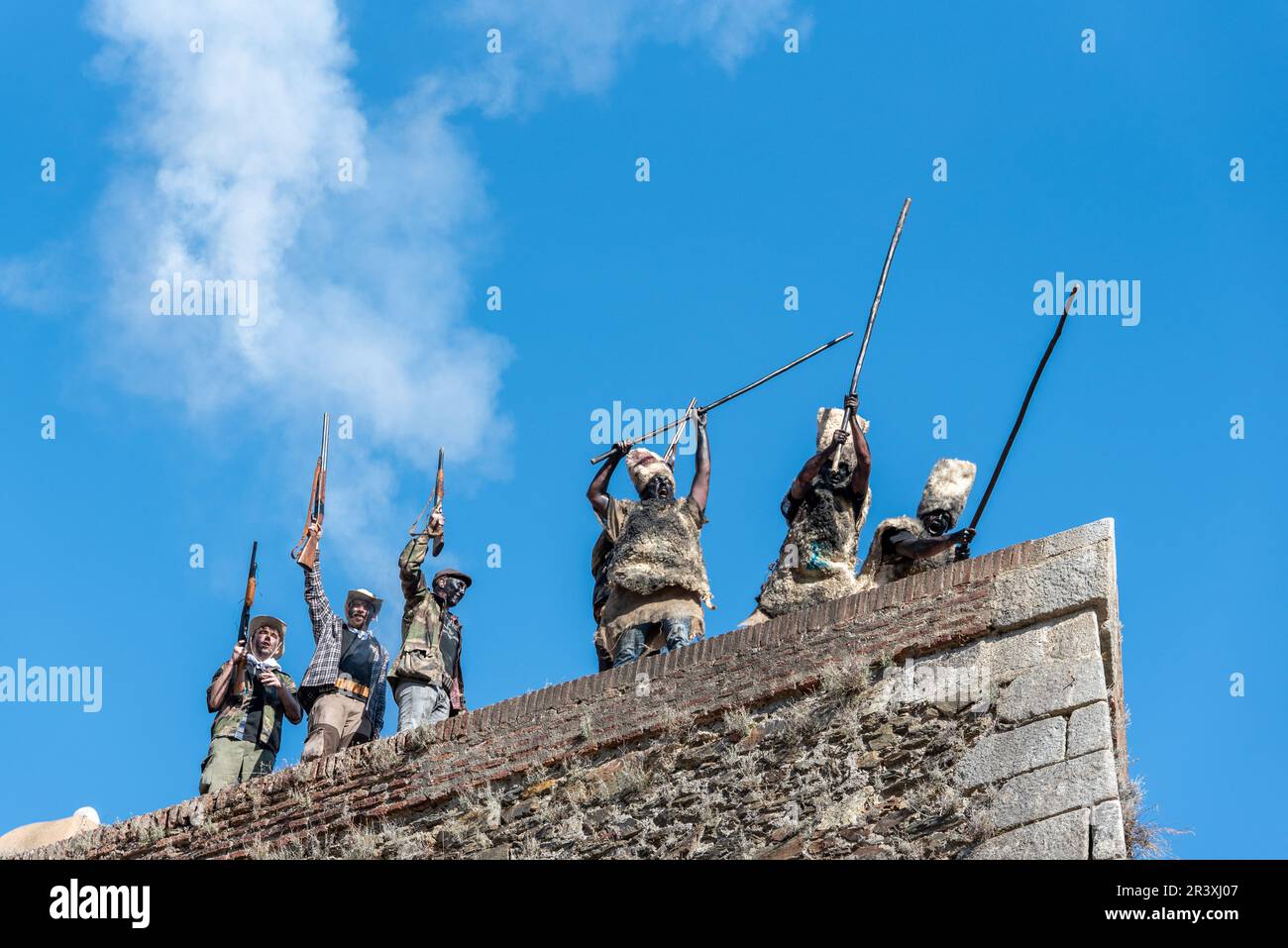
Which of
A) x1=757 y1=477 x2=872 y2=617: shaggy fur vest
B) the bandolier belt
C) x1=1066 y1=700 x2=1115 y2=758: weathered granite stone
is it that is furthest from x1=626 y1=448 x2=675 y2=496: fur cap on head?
x1=1066 y1=700 x2=1115 y2=758: weathered granite stone

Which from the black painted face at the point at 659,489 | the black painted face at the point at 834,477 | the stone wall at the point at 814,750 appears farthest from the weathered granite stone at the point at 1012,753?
the black painted face at the point at 659,489

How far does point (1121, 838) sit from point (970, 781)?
0.93 meters

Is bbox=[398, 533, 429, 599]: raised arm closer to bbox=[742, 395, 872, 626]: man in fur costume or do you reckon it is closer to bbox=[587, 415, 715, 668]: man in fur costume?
bbox=[587, 415, 715, 668]: man in fur costume

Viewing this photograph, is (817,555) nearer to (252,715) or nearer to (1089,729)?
(1089,729)

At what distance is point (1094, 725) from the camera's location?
387 inches

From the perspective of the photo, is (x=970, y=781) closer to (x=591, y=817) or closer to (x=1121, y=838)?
(x=1121, y=838)

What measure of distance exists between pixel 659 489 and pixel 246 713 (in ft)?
10.1

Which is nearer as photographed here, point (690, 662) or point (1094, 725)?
point (1094, 725)

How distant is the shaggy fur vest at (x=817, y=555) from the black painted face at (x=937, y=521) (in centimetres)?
45

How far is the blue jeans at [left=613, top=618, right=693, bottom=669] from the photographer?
12617 millimetres

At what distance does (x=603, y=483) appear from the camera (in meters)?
14.0

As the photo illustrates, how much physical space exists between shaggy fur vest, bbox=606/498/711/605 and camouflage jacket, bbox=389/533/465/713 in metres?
1.27

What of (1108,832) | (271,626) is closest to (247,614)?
(271,626)
